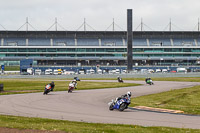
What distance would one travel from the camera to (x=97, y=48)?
14000cm

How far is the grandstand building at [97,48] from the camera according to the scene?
5438 inches

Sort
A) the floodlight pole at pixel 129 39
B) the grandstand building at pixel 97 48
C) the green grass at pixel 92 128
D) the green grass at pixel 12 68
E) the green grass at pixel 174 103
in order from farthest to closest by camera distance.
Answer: the grandstand building at pixel 97 48 → the green grass at pixel 12 68 → the floodlight pole at pixel 129 39 → the green grass at pixel 174 103 → the green grass at pixel 92 128

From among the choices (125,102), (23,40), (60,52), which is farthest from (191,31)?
(125,102)

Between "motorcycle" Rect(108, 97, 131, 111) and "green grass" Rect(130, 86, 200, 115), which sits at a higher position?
"motorcycle" Rect(108, 97, 131, 111)

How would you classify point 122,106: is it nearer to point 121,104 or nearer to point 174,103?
point 121,104

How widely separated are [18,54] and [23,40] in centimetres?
916

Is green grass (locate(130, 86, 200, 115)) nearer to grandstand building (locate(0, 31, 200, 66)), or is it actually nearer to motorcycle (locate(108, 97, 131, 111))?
motorcycle (locate(108, 97, 131, 111))

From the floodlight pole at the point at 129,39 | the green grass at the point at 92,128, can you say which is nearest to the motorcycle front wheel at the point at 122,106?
the green grass at the point at 92,128

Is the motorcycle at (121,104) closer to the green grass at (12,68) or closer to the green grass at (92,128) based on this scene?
the green grass at (92,128)

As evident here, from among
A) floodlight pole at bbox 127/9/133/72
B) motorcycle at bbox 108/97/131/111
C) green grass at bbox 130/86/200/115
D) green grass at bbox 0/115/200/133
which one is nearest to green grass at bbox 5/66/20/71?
floodlight pole at bbox 127/9/133/72

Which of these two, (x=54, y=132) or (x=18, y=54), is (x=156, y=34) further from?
(x=54, y=132)

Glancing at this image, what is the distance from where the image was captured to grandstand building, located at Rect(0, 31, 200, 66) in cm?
13812

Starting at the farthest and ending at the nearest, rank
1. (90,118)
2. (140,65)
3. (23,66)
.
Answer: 1. (140,65)
2. (23,66)
3. (90,118)

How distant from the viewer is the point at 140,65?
135375mm
